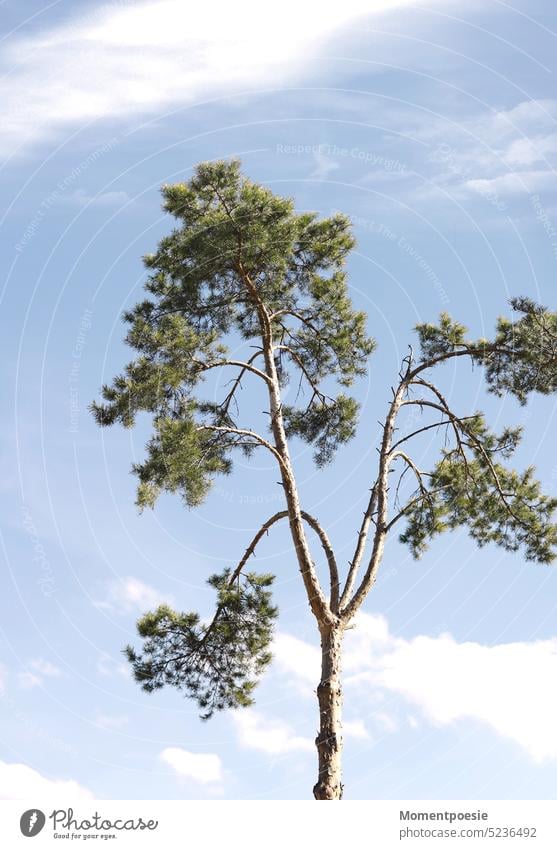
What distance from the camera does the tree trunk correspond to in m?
9.83

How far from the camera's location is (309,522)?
1168 cm

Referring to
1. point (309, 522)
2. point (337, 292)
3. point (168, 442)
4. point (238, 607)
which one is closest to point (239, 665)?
point (238, 607)

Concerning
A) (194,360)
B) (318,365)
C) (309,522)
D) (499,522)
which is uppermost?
(318,365)

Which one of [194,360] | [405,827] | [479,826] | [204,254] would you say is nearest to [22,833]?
[405,827]

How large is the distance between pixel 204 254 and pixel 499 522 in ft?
20.2

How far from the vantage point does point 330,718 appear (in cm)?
1019

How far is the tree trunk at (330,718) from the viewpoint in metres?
9.83

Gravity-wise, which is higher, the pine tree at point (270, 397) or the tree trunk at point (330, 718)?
the pine tree at point (270, 397)

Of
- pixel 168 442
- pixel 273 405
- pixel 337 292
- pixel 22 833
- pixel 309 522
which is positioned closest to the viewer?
pixel 22 833

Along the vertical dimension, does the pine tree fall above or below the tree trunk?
above

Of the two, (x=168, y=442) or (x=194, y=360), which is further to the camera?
(x=194, y=360)

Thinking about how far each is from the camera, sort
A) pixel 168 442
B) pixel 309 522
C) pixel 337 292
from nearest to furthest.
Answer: pixel 168 442, pixel 309 522, pixel 337 292

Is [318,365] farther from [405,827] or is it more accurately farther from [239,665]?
[405,827]

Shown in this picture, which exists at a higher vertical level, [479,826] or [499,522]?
[499,522]
